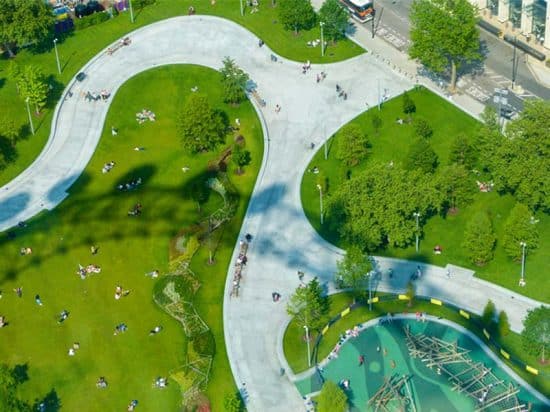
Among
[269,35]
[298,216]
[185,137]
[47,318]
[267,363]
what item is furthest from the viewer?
[269,35]

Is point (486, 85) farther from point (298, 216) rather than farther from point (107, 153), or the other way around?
point (107, 153)

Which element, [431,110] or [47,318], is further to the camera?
[431,110]

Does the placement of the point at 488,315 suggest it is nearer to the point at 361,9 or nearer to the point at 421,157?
the point at 421,157

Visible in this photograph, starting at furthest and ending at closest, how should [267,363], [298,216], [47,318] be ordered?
[298,216] → [47,318] → [267,363]

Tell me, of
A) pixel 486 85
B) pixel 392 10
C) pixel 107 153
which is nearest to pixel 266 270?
pixel 107 153

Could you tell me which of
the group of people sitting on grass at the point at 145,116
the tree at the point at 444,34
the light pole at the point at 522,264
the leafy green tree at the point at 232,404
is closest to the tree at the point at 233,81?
the group of people sitting on grass at the point at 145,116

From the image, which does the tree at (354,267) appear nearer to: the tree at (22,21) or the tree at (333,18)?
the tree at (333,18)
